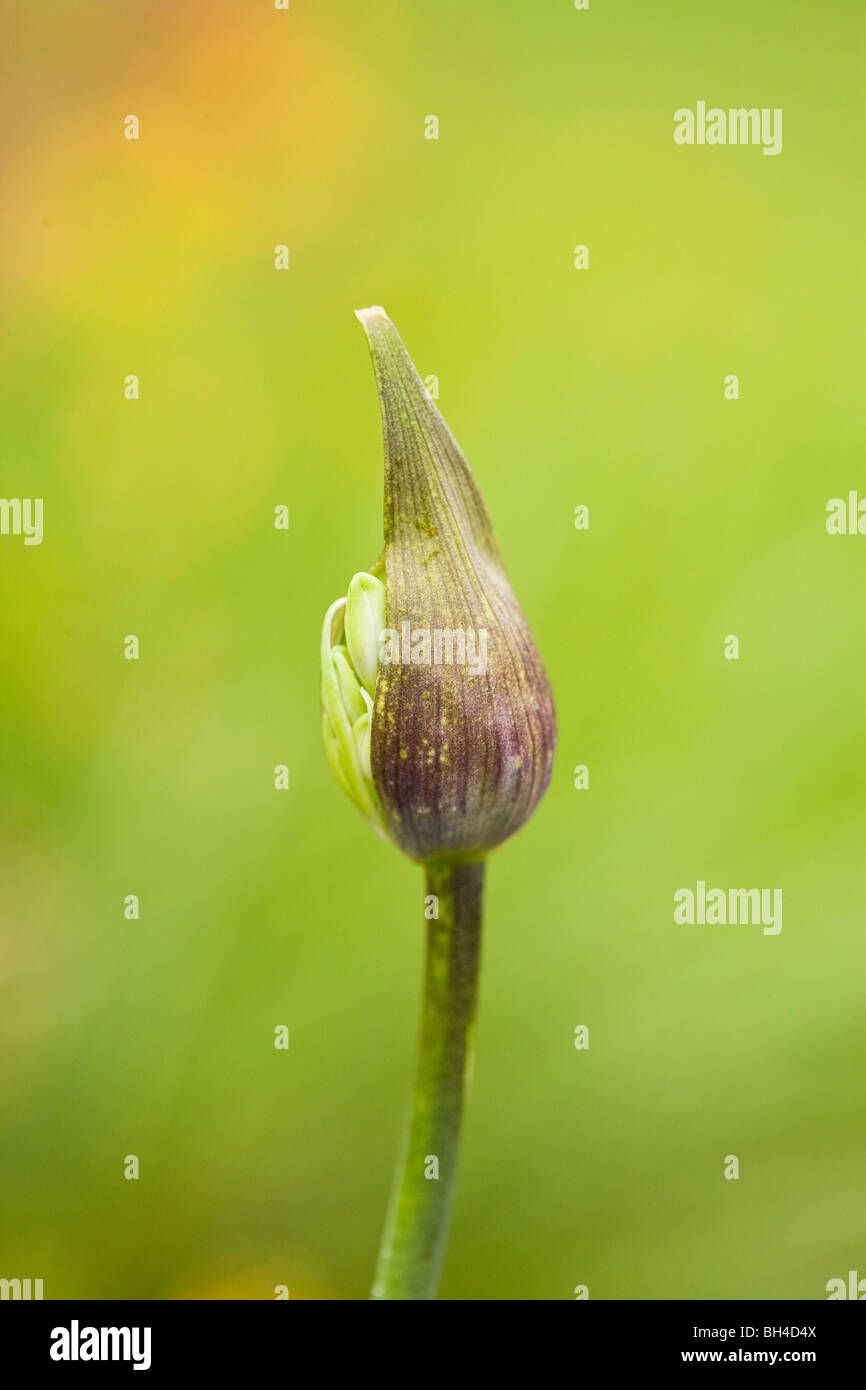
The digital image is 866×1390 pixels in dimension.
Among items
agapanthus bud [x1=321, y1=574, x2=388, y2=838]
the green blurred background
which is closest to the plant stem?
agapanthus bud [x1=321, y1=574, x2=388, y2=838]

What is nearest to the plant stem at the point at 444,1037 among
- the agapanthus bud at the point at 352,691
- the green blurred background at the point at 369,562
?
the agapanthus bud at the point at 352,691

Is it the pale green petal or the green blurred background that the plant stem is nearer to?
the pale green petal

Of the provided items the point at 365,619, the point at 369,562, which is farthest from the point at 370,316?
the point at 369,562

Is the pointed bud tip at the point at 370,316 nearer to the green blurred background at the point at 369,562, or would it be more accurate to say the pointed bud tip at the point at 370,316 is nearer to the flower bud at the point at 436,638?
the flower bud at the point at 436,638

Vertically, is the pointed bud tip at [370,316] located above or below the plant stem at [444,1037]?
above

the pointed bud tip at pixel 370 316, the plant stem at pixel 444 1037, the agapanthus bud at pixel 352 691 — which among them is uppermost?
the pointed bud tip at pixel 370 316

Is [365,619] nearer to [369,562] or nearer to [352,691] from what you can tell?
[352,691]
